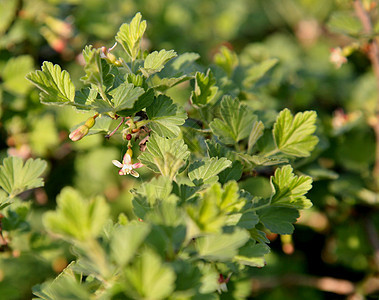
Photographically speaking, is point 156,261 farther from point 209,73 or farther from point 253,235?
point 209,73

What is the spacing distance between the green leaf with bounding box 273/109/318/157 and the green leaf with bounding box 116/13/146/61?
0.33 meters

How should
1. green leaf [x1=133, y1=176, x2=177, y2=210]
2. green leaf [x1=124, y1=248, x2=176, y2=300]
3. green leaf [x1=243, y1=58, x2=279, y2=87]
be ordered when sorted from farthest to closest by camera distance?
green leaf [x1=243, y1=58, x2=279, y2=87] → green leaf [x1=133, y1=176, x2=177, y2=210] → green leaf [x1=124, y1=248, x2=176, y2=300]

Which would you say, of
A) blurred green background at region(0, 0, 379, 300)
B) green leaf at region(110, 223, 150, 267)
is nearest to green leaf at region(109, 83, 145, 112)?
green leaf at region(110, 223, 150, 267)

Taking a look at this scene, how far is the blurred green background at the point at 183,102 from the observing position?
1.26 metres

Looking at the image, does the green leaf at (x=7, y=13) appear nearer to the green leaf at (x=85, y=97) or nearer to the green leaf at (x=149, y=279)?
the green leaf at (x=85, y=97)

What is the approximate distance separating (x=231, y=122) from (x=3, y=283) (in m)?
0.70

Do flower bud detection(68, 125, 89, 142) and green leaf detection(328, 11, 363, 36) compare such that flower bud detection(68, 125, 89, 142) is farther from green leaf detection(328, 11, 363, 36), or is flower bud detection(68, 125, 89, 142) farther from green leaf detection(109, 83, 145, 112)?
green leaf detection(328, 11, 363, 36)

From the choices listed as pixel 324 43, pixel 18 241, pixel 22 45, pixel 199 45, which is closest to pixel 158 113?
pixel 18 241

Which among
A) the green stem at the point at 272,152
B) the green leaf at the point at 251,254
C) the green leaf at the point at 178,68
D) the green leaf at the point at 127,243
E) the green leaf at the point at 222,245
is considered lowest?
the green leaf at the point at 251,254

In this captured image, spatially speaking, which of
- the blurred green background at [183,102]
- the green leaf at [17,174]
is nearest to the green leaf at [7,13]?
the blurred green background at [183,102]

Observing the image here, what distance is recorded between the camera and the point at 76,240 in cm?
50

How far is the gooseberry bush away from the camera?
506 millimetres

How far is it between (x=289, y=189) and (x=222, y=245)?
8.9 inches

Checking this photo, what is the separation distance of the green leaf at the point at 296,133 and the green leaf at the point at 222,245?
321mm
